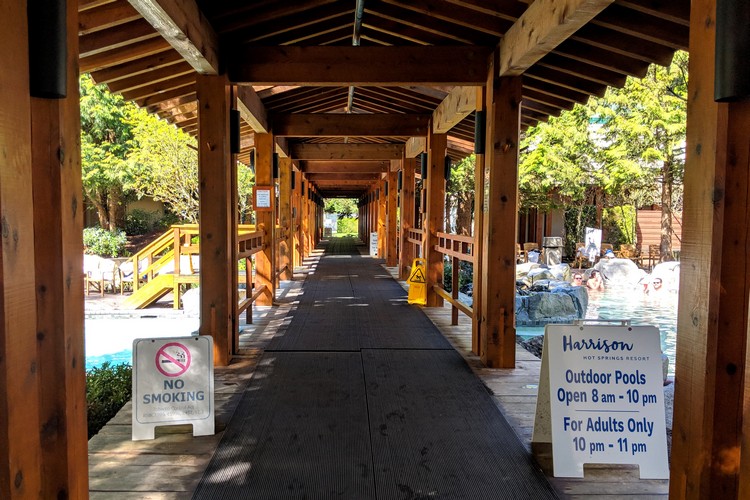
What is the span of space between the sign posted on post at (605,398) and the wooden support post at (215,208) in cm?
271

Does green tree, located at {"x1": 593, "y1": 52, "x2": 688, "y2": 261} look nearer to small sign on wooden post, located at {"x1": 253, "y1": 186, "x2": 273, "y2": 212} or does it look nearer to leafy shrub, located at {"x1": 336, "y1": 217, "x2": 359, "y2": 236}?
small sign on wooden post, located at {"x1": 253, "y1": 186, "x2": 273, "y2": 212}

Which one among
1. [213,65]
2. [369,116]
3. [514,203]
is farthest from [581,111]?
[213,65]

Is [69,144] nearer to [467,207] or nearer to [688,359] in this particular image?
[688,359]

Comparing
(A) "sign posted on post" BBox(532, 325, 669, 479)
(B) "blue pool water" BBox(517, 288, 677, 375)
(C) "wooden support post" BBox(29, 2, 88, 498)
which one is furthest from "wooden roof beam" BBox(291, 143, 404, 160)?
(C) "wooden support post" BBox(29, 2, 88, 498)

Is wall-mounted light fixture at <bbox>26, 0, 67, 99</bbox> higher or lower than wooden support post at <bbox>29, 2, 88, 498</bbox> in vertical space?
higher

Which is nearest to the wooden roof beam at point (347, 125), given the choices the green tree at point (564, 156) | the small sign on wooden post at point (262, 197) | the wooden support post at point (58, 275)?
the small sign on wooden post at point (262, 197)

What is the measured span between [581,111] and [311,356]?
41.4 ft

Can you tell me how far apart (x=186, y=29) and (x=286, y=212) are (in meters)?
7.08

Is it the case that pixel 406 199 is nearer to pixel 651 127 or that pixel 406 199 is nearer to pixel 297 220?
pixel 297 220

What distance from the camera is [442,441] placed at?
10.0 ft

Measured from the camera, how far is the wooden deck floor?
252 cm

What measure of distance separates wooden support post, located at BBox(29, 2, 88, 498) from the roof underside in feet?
4.55

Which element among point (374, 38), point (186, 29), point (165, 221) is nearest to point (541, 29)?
point (186, 29)

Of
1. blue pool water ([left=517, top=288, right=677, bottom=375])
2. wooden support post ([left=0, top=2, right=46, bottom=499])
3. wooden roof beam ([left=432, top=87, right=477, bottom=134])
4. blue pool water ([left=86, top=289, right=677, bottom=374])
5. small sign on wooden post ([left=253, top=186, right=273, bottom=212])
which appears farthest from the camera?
blue pool water ([left=517, top=288, right=677, bottom=375])
